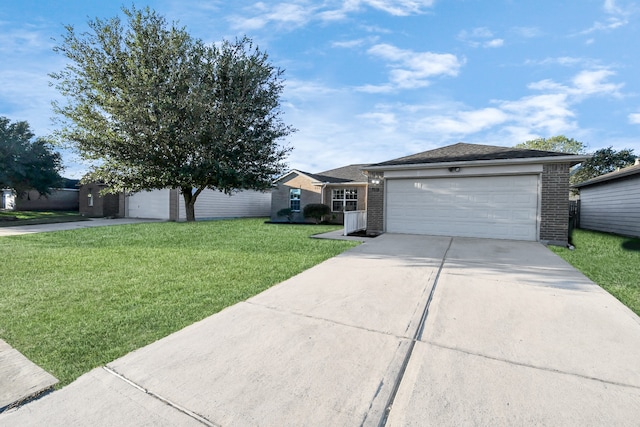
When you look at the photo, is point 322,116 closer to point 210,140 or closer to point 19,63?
point 210,140

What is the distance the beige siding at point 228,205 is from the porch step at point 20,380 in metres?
16.6

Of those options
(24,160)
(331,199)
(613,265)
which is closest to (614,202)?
(613,265)

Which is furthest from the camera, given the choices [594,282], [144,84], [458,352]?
[144,84]

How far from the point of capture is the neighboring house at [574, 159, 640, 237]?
1072 centimetres

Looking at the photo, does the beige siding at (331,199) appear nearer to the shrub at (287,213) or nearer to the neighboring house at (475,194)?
the shrub at (287,213)

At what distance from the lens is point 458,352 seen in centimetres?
245

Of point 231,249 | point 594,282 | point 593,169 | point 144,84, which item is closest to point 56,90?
point 144,84

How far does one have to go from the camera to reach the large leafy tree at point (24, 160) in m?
20.2

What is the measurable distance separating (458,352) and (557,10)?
9.76 m

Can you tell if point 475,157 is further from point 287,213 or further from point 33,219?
point 33,219

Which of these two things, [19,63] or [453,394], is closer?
[453,394]

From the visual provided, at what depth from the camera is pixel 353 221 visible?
1070cm

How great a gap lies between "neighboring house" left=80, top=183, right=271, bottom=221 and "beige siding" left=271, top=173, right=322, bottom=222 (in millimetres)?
3371

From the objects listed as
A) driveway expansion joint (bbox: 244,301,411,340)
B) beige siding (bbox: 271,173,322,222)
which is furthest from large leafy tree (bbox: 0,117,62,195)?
driveway expansion joint (bbox: 244,301,411,340)
